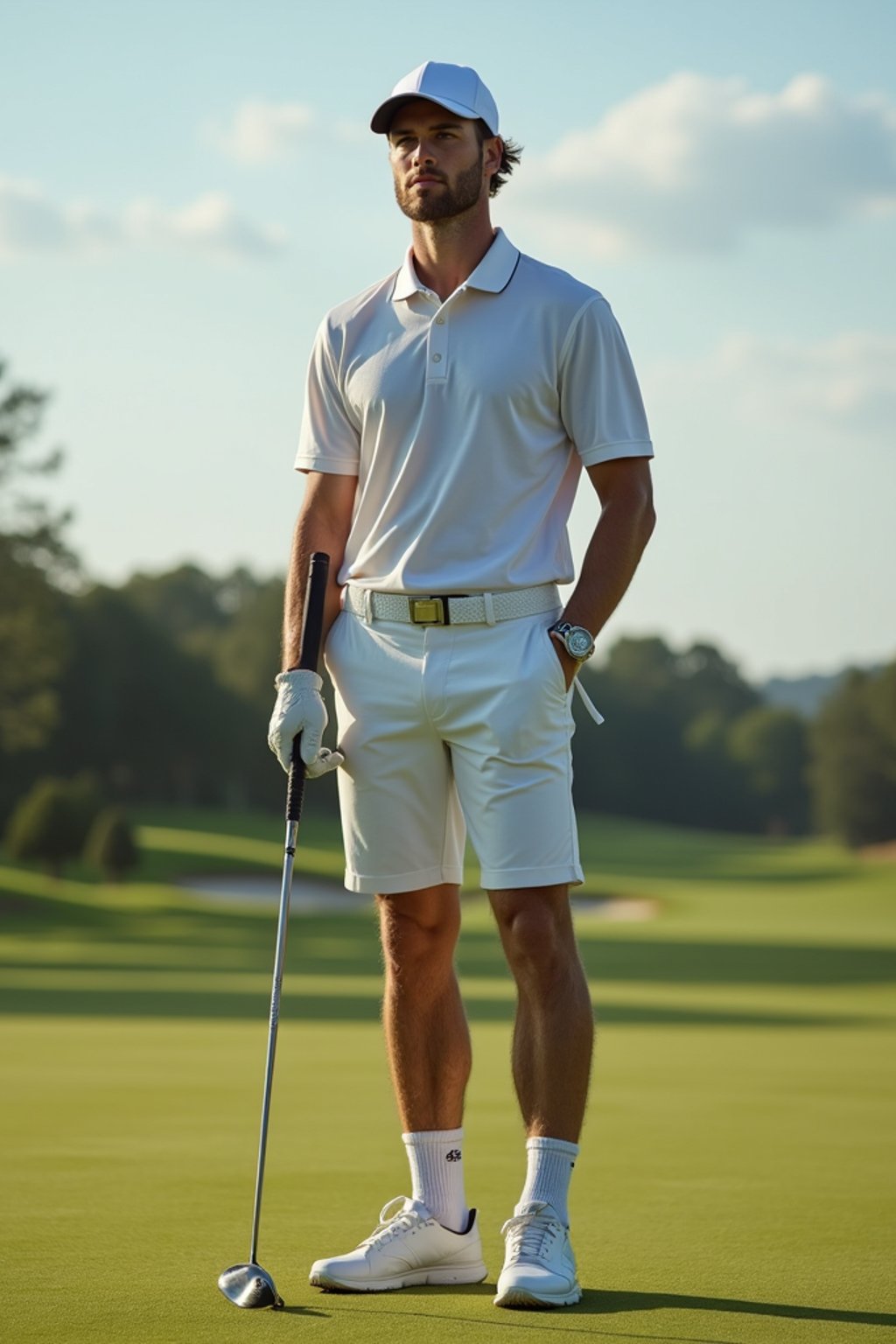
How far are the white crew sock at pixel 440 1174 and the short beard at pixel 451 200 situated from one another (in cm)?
184

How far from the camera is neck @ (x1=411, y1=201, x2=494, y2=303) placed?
12.8ft

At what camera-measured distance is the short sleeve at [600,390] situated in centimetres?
373

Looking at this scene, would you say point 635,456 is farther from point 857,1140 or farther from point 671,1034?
point 671,1034

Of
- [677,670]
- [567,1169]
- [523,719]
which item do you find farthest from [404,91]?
[677,670]

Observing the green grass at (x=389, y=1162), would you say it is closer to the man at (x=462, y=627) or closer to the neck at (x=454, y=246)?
the man at (x=462, y=627)

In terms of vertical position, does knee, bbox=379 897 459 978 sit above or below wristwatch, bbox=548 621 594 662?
below

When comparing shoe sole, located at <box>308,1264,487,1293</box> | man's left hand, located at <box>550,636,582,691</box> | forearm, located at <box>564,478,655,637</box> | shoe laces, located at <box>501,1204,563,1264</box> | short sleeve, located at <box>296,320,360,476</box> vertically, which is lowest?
shoe sole, located at <box>308,1264,487,1293</box>

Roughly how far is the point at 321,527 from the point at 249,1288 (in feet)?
5.32

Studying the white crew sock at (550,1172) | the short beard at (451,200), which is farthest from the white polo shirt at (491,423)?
the white crew sock at (550,1172)

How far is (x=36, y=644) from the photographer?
3316 cm

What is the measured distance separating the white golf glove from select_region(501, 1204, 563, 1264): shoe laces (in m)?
0.94

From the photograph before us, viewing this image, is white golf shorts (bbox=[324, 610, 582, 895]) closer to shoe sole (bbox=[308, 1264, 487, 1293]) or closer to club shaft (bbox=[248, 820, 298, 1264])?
club shaft (bbox=[248, 820, 298, 1264])

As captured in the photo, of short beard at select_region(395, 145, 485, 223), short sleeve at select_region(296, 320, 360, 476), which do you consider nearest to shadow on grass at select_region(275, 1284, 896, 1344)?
short sleeve at select_region(296, 320, 360, 476)

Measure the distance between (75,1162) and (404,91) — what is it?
2.79 metres
